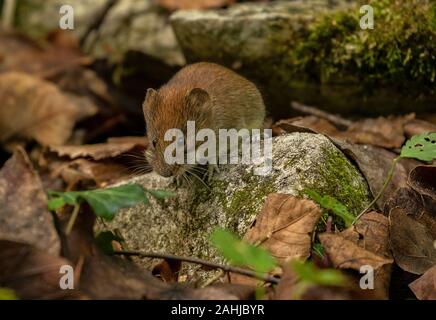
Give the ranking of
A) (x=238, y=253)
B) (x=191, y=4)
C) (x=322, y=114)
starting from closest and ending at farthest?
(x=238, y=253), (x=322, y=114), (x=191, y=4)

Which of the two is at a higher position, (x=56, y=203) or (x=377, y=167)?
(x=56, y=203)

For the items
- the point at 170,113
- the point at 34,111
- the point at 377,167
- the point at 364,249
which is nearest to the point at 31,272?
the point at 364,249

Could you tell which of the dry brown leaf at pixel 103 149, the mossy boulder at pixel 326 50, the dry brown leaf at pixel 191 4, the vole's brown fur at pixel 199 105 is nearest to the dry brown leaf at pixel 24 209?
the vole's brown fur at pixel 199 105

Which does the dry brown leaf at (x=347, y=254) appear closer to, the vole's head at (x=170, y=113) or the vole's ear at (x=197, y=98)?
the vole's head at (x=170, y=113)

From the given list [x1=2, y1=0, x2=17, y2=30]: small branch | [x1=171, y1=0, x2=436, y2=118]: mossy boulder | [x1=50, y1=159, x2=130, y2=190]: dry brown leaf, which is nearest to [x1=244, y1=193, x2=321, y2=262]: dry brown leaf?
[x1=50, y1=159, x2=130, y2=190]: dry brown leaf

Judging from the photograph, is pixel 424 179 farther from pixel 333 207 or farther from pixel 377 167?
pixel 333 207

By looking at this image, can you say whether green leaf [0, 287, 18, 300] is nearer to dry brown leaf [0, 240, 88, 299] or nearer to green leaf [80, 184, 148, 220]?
dry brown leaf [0, 240, 88, 299]
